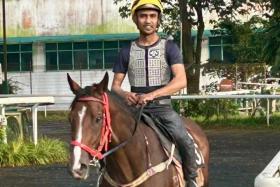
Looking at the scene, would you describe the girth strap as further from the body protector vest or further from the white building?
the white building

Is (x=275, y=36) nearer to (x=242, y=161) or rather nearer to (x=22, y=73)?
(x=242, y=161)

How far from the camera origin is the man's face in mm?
7176

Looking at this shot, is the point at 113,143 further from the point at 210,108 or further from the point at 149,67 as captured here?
the point at 210,108

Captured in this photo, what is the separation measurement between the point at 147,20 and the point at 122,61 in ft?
1.58

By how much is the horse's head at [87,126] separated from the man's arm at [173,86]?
0.62 metres

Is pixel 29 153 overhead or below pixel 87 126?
below

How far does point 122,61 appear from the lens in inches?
292

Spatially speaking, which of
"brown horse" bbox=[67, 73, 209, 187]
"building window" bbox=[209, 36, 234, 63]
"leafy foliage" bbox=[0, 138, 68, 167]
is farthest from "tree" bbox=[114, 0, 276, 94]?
"brown horse" bbox=[67, 73, 209, 187]

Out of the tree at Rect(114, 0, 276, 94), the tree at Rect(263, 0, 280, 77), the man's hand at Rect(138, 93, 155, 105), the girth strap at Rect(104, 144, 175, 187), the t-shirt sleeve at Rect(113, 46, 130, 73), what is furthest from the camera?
the tree at Rect(114, 0, 276, 94)

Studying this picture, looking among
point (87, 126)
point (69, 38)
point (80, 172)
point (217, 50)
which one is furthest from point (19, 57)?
point (80, 172)

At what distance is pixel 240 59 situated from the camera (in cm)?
4253

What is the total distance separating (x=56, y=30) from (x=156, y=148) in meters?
46.3

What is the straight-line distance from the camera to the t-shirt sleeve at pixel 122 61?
7367mm

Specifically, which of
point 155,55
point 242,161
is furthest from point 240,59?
point 155,55
